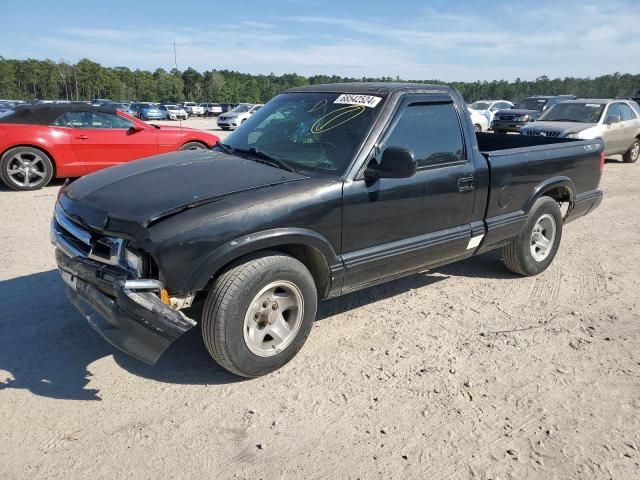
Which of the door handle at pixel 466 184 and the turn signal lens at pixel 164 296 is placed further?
the door handle at pixel 466 184

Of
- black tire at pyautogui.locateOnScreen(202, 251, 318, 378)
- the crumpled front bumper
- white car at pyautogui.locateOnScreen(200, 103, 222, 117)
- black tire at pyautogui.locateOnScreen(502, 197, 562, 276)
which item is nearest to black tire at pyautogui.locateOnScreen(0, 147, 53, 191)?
the crumpled front bumper

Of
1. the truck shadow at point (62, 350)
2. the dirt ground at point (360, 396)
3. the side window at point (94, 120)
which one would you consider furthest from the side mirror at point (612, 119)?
the side window at point (94, 120)

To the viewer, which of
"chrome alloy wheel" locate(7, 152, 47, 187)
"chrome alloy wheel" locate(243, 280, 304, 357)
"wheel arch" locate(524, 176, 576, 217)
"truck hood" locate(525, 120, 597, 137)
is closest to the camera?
"chrome alloy wheel" locate(243, 280, 304, 357)

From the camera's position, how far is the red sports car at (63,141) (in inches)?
337

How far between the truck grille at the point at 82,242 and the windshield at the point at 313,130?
53.0 inches

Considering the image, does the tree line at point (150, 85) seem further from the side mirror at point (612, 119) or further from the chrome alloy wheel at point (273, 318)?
the chrome alloy wheel at point (273, 318)

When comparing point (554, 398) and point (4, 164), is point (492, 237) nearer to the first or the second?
point (554, 398)

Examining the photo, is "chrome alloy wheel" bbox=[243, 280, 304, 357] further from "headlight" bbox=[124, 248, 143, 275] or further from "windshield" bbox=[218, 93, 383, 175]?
"windshield" bbox=[218, 93, 383, 175]

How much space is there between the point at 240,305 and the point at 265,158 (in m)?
1.27

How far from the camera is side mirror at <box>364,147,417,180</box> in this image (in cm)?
327

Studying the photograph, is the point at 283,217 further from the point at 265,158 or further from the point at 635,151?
the point at 635,151

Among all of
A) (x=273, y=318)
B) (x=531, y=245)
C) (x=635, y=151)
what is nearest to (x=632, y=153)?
(x=635, y=151)

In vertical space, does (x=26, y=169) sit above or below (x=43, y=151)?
below

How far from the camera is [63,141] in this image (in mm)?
8805
